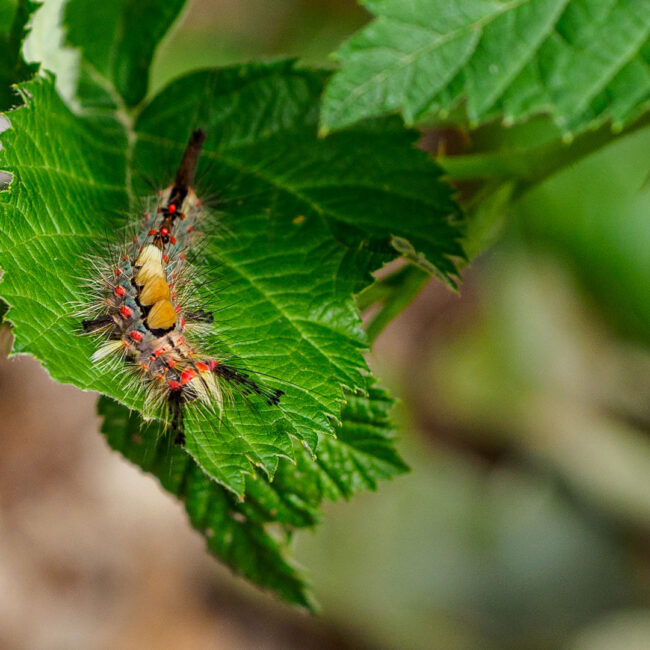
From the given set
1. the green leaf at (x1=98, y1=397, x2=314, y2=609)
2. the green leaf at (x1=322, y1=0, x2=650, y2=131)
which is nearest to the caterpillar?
the green leaf at (x1=98, y1=397, x2=314, y2=609)

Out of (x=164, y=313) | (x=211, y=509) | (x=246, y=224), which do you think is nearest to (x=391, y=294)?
(x=246, y=224)

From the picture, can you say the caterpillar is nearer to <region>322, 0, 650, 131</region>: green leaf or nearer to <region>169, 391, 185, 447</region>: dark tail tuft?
<region>169, 391, 185, 447</region>: dark tail tuft

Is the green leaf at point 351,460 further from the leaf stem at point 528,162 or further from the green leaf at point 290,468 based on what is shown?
the leaf stem at point 528,162

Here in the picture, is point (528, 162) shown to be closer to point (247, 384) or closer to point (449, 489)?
point (247, 384)

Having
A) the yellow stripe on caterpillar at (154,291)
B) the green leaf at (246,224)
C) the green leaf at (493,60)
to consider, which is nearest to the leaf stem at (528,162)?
the green leaf at (246,224)

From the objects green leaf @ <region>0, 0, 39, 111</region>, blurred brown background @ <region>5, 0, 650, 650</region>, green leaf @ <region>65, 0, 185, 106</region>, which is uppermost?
green leaf @ <region>65, 0, 185, 106</region>

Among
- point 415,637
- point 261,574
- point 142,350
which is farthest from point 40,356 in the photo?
point 415,637

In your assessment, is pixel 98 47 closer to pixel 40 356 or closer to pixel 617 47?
pixel 40 356
